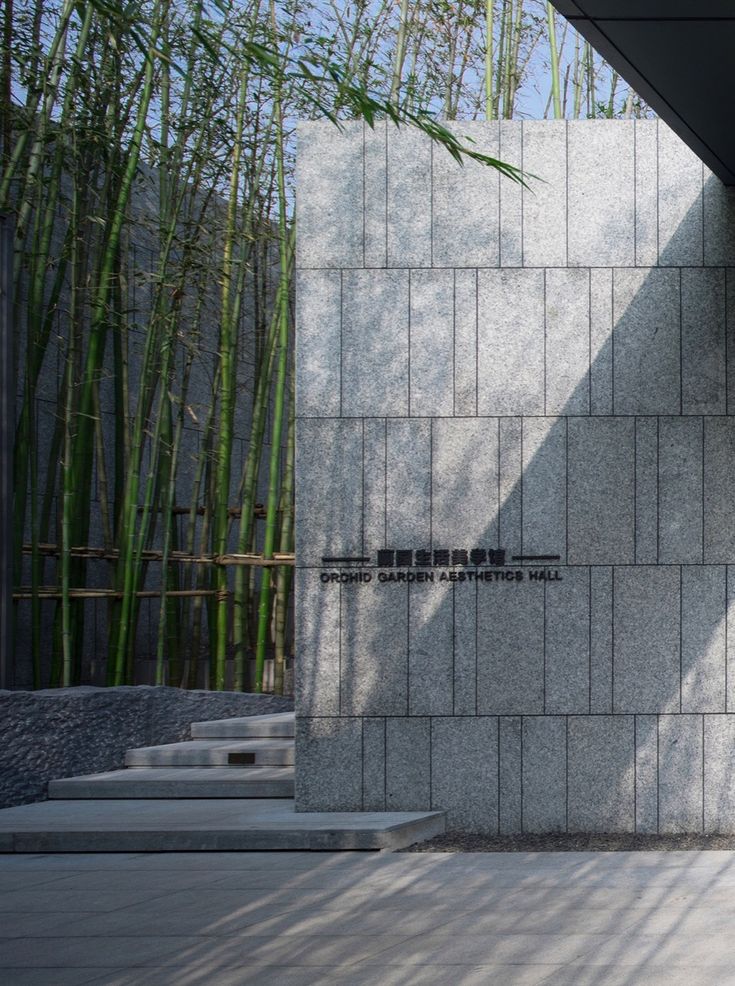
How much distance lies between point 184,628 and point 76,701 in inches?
164

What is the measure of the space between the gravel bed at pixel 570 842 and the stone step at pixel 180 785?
1.57m

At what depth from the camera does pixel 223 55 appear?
439 inches

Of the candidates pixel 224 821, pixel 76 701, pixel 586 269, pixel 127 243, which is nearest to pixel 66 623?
pixel 76 701

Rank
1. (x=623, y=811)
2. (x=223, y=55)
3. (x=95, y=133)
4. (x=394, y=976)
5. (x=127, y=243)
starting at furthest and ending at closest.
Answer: (x=127, y=243), (x=223, y=55), (x=95, y=133), (x=623, y=811), (x=394, y=976)

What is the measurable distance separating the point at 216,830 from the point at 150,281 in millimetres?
4835

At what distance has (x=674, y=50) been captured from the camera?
539 cm

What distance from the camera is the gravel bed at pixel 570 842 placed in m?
7.25

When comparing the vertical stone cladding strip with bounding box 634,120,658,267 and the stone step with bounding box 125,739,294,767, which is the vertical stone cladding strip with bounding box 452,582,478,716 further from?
the stone step with bounding box 125,739,294,767

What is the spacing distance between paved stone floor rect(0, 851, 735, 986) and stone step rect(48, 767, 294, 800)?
1.57 meters

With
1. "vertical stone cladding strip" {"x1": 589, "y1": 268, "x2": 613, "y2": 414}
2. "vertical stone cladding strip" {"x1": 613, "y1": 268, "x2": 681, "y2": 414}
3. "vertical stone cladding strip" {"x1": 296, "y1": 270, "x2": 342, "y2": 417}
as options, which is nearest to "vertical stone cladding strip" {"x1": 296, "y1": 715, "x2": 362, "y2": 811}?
"vertical stone cladding strip" {"x1": 296, "y1": 270, "x2": 342, "y2": 417}

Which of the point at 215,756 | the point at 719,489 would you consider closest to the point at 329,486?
the point at 719,489

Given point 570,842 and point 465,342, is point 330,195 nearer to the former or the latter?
point 465,342

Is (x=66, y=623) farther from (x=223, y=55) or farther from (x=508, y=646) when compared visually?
(x=223, y=55)

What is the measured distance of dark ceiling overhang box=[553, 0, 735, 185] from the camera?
4930 mm
